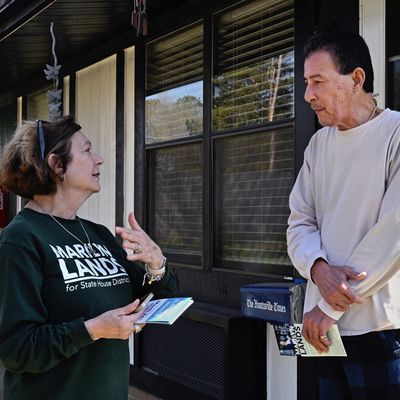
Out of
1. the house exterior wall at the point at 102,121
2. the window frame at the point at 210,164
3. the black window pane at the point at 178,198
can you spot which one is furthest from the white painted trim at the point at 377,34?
the house exterior wall at the point at 102,121

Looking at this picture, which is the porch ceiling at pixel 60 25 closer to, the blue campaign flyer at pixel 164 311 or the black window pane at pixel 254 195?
Result: the black window pane at pixel 254 195

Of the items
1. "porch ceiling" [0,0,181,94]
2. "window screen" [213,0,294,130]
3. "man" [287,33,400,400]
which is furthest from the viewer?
"porch ceiling" [0,0,181,94]

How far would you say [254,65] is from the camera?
12.3 ft

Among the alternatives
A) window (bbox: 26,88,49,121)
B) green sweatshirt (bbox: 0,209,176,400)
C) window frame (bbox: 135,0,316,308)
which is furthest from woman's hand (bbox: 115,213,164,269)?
window (bbox: 26,88,49,121)

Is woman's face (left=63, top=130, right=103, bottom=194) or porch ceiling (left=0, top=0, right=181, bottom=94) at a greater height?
porch ceiling (left=0, top=0, right=181, bottom=94)

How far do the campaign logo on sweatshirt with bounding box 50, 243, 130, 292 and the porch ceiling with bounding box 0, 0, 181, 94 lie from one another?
8.88 ft

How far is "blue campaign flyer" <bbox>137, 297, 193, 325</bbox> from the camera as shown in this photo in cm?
156

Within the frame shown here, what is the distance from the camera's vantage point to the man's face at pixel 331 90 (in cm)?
183

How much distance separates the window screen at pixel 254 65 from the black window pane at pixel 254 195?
0.17m

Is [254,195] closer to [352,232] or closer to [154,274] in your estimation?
[154,274]

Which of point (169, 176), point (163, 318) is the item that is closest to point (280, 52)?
point (169, 176)

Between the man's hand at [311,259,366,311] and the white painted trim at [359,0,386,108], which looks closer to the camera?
the man's hand at [311,259,366,311]

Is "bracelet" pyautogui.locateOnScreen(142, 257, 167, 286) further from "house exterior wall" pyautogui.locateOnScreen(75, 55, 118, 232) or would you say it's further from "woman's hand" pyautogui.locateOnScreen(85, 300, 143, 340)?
"house exterior wall" pyautogui.locateOnScreen(75, 55, 118, 232)

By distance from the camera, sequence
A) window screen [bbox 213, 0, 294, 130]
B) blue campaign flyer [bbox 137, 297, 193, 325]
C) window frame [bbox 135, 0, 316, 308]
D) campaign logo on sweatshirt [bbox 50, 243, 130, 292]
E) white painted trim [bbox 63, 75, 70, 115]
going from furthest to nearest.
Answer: white painted trim [bbox 63, 75, 70, 115] < window screen [bbox 213, 0, 294, 130] < window frame [bbox 135, 0, 316, 308] < campaign logo on sweatshirt [bbox 50, 243, 130, 292] < blue campaign flyer [bbox 137, 297, 193, 325]
